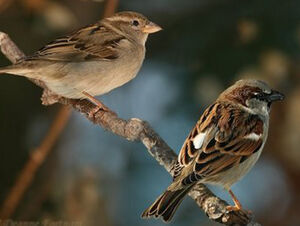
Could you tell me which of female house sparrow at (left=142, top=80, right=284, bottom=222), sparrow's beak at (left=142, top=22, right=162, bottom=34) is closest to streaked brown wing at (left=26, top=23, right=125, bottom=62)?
sparrow's beak at (left=142, top=22, right=162, bottom=34)

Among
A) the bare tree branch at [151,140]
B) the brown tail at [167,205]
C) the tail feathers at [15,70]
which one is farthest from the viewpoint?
the tail feathers at [15,70]

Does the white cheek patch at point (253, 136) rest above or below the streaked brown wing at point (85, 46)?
below

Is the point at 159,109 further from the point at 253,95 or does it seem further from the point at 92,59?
the point at 253,95

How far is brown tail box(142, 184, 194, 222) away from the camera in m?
3.08

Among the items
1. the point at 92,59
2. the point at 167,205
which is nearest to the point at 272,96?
the point at 167,205

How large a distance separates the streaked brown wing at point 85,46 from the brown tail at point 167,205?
1202mm

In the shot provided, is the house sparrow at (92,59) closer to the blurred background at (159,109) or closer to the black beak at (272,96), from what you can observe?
the blurred background at (159,109)

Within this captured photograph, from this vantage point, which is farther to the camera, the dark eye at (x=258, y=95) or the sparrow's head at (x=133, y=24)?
the sparrow's head at (x=133, y=24)

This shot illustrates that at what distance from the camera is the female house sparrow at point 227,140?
3474 millimetres

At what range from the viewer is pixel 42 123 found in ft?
20.1

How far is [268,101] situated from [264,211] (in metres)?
2.29

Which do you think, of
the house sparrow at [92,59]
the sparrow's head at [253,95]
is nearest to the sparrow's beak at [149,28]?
the house sparrow at [92,59]

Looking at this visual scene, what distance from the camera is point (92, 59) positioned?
436 centimetres

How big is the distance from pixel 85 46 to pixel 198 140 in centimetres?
113
